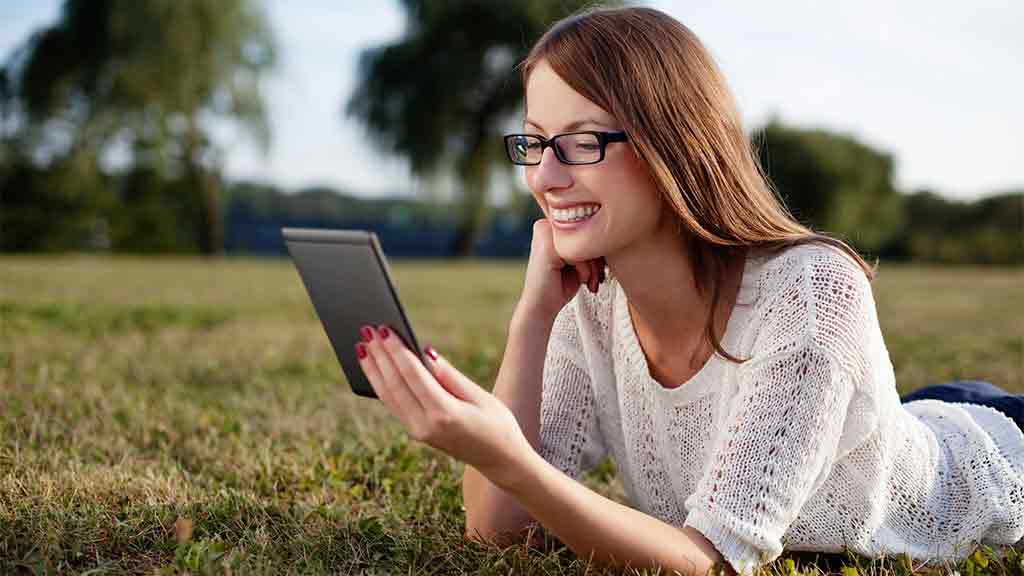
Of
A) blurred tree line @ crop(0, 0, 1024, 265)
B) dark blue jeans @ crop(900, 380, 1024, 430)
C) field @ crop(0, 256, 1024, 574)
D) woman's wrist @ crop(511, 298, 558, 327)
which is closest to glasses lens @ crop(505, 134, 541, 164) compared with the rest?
woman's wrist @ crop(511, 298, 558, 327)

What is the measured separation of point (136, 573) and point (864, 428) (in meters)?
1.56

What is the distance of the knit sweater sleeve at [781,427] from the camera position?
6.03 feet

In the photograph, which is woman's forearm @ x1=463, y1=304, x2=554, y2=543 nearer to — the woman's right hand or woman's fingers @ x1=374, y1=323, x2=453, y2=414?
the woman's right hand

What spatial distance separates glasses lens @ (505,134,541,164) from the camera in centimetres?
202

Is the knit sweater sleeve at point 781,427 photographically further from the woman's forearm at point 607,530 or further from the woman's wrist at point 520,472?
the woman's wrist at point 520,472

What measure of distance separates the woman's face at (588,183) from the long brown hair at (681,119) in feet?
0.10

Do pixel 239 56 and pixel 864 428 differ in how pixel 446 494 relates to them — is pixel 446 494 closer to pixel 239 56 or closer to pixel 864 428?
pixel 864 428

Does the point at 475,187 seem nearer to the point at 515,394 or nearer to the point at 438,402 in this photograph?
the point at 515,394

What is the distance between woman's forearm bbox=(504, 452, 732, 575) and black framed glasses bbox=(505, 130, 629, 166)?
0.64 meters

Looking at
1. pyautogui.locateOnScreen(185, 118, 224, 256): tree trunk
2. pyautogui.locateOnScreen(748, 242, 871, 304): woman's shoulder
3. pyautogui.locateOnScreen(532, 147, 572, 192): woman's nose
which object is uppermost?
pyautogui.locateOnScreen(532, 147, 572, 192): woman's nose

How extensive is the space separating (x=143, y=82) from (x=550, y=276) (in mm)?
19454

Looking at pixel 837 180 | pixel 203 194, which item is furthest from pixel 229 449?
pixel 837 180

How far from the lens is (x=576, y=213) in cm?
203

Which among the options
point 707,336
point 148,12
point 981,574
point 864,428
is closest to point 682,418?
point 707,336
